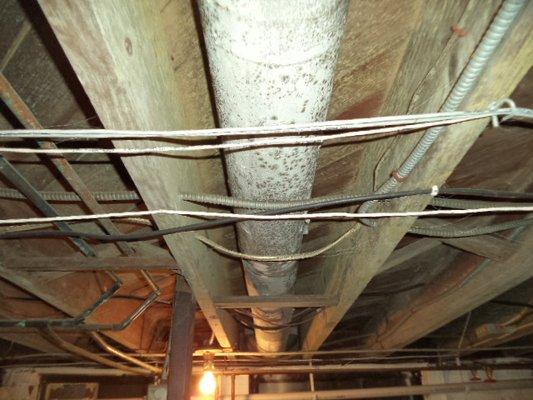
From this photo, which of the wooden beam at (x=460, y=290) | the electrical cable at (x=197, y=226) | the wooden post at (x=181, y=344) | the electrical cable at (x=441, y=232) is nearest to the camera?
the electrical cable at (x=197, y=226)

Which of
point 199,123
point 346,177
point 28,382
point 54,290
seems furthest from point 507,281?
point 28,382

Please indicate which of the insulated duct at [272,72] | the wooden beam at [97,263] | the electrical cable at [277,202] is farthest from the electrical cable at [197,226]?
the wooden beam at [97,263]

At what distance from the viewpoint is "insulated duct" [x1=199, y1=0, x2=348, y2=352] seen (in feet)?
2.46

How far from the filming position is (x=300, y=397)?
4125 millimetres

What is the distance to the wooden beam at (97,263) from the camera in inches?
79.4

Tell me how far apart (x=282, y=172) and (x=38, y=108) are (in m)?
1.14

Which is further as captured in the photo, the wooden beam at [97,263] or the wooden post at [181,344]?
the wooden post at [181,344]

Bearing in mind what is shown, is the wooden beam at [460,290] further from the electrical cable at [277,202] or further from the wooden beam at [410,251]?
the electrical cable at [277,202]

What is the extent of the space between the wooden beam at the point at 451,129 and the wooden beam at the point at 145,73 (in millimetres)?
855

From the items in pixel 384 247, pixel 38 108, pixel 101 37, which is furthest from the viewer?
pixel 384 247

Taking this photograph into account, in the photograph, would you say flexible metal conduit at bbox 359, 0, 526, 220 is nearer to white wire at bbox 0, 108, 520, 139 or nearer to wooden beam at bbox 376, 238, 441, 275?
white wire at bbox 0, 108, 520, 139

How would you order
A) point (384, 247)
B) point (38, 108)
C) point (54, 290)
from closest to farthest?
point (38, 108) → point (384, 247) → point (54, 290)

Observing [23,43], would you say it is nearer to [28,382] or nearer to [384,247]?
[384,247]

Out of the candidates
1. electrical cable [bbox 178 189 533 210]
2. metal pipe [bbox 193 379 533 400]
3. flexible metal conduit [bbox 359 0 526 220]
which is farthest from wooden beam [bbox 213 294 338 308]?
metal pipe [bbox 193 379 533 400]
